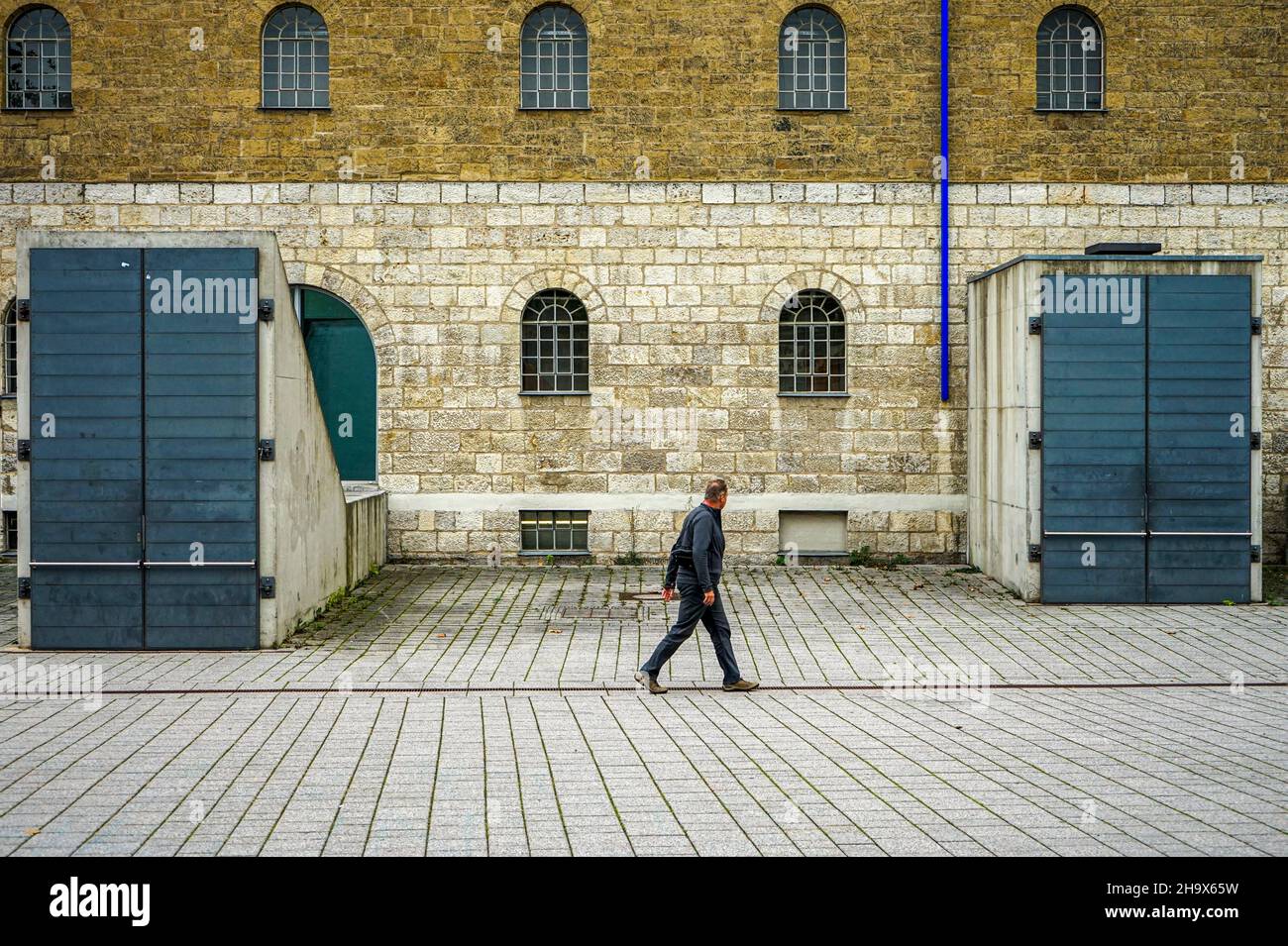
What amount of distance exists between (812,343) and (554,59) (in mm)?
5504

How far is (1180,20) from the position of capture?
1867 cm

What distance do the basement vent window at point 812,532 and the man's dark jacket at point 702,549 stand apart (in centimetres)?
802

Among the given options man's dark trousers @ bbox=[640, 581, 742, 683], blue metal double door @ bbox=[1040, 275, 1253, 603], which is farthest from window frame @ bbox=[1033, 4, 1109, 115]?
man's dark trousers @ bbox=[640, 581, 742, 683]

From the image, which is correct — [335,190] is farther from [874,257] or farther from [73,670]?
[73,670]

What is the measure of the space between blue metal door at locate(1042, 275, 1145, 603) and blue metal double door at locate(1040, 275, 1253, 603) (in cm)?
1

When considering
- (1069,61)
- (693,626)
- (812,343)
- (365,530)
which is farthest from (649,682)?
(1069,61)

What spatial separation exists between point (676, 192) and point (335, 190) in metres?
4.85

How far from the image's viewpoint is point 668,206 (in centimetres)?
1880

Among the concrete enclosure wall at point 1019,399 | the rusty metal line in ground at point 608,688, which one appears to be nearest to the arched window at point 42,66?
the rusty metal line in ground at point 608,688

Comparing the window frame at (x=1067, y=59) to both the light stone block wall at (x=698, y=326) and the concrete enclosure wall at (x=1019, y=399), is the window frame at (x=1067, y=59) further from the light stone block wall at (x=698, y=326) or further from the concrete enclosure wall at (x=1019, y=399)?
the concrete enclosure wall at (x=1019, y=399)

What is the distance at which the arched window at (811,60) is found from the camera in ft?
61.9

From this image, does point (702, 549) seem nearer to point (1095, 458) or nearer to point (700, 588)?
point (700, 588)

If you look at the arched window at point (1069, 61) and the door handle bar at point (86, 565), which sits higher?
the arched window at point (1069, 61)

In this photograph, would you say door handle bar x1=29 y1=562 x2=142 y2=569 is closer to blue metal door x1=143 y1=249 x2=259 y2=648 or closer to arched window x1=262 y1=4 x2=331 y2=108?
blue metal door x1=143 y1=249 x2=259 y2=648
